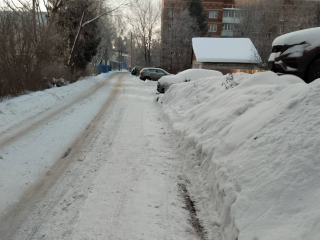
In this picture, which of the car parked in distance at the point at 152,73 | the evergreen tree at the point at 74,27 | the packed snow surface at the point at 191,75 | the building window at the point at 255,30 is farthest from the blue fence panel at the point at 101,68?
the packed snow surface at the point at 191,75

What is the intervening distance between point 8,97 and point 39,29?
16.8 feet

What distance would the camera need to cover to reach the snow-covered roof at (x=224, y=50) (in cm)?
2648

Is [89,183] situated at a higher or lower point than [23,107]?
higher

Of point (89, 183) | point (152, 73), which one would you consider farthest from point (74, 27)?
point (89, 183)

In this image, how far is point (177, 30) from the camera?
42031mm

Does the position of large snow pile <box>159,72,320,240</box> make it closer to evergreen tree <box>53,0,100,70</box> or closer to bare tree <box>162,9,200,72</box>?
evergreen tree <box>53,0,100,70</box>

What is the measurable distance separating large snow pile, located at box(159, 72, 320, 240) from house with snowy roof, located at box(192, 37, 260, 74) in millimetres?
21651

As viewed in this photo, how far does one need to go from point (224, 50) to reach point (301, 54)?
878 inches

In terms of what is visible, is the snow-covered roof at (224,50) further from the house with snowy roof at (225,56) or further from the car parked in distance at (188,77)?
the car parked in distance at (188,77)

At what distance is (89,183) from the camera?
13.8 feet

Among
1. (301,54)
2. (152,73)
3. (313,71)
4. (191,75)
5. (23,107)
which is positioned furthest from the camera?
(152,73)

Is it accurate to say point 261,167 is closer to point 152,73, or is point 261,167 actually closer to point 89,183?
point 89,183

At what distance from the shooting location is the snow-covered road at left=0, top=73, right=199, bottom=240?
3.12 m

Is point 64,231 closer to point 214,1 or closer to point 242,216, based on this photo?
point 242,216
